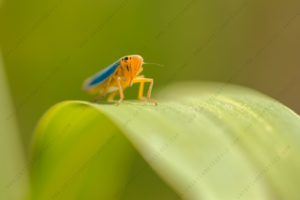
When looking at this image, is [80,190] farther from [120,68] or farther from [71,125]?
[120,68]

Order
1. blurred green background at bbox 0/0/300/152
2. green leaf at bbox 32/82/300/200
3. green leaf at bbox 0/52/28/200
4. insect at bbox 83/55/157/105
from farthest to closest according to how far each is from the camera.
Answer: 1. insect at bbox 83/55/157/105
2. blurred green background at bbox 0/0/300/152
3. green leaf at bbox 0/52/28/200
4. green leaf at bbox 32/82/300/200

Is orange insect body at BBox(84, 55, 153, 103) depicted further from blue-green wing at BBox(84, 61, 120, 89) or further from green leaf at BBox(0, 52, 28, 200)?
green leaf at BBox(0, 52, 28, 200)

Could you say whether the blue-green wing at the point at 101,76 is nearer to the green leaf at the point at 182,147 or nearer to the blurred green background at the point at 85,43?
the blurred green background at the point at 85,43

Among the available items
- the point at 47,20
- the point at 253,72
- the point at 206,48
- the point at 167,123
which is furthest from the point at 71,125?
the point at 253,72

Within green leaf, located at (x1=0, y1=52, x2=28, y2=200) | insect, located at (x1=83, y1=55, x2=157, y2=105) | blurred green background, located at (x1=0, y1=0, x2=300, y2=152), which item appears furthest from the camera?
insect, located at (x1=83, y1=55, x2=157, y2=105)

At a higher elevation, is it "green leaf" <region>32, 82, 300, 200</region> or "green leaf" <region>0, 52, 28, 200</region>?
"green leaf" <region>32, 82, 300, 200</region>

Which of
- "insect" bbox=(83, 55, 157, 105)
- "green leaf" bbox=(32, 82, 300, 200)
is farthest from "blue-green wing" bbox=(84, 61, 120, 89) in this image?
"green leaf" bbox=(32, 82, 300, 200)

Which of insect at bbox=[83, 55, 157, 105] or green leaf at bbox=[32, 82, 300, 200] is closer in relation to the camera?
green leaf at bbox=[32, 82, 300, 200]
